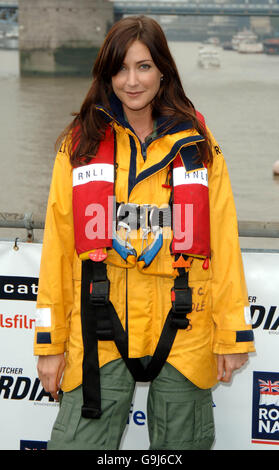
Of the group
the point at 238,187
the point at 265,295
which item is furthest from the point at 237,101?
the point at 265,295

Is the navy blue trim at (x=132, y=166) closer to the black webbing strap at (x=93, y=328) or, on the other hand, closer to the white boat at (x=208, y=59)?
the black webbing strap at (x=93, y=328)

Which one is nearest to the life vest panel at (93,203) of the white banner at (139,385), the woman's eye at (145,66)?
the woman's eye at (145,66)

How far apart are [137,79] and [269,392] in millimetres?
1621

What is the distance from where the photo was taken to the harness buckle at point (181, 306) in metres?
2.62

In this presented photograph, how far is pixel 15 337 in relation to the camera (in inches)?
136

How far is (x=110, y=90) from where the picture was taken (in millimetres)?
2807

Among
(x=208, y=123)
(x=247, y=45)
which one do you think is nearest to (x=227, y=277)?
(x=208, y=123)

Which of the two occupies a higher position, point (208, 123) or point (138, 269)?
point (208, 123)

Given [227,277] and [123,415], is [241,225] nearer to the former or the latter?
[227,277]

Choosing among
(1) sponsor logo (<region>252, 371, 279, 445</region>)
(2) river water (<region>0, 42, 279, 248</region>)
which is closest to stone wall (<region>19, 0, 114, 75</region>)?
(2) river water (<region>0, 42, 279, 248</region>)

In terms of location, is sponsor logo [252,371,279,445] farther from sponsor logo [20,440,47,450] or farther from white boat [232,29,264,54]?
white boat [232,29,264,54]

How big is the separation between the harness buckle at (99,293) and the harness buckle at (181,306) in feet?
0.78

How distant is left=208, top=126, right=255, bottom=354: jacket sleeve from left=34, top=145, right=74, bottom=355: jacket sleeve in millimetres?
540
